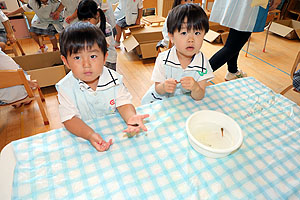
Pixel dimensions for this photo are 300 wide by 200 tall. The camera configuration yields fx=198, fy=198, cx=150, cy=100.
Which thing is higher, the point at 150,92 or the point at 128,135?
the point at 128,135

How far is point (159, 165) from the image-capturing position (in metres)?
0.64

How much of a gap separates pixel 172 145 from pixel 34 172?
1.47ft

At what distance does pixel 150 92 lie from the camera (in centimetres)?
121

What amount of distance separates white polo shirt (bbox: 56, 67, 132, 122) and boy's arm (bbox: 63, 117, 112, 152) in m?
0.03

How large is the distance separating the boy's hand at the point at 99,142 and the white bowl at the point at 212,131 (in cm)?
28

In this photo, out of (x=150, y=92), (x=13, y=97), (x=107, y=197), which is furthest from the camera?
(x=13, y=97)

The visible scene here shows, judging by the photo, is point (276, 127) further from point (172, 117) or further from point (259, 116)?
point (172, 117)

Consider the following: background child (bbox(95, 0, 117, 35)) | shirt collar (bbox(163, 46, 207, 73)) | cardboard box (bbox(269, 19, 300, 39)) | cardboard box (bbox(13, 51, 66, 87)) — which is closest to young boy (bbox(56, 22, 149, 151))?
shirt collar (bbox(163, 46, 207, 73))

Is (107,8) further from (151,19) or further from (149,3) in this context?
(149,3)

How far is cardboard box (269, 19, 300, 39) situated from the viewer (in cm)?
295

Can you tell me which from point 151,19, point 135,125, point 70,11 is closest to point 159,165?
point 135,125

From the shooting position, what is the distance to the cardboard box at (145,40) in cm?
247

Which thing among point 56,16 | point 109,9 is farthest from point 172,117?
point 56,16

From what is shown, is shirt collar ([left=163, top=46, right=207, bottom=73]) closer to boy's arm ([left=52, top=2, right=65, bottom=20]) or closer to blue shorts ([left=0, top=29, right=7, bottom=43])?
boy's arm ([left=52, top=2, right=65, bottom=20])
